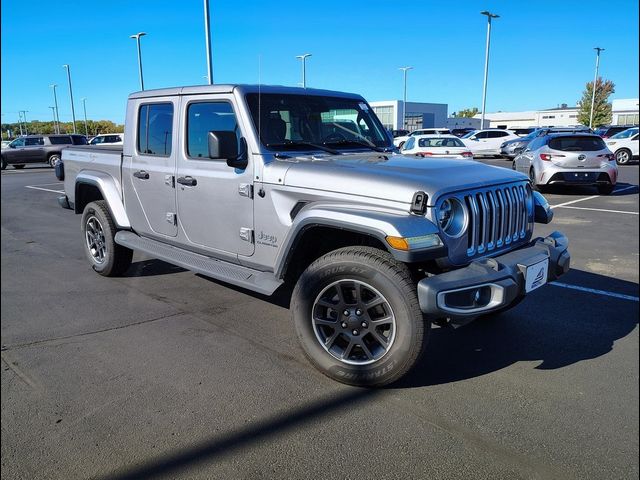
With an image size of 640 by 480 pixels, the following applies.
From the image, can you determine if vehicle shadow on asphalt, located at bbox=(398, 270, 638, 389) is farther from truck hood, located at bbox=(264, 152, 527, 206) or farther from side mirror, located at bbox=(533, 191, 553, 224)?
truck hood, located at bbox=(264, 152, 527, 206)

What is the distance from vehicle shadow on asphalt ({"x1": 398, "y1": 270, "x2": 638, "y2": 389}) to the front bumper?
0.66 metres

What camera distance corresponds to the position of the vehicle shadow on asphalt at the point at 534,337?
362cm

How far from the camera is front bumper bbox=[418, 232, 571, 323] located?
287 centimetres

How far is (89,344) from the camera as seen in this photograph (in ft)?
13.1

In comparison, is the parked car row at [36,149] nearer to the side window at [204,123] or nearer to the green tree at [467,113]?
the side window at [204,123]

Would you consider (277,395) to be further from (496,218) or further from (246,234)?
(496,218)

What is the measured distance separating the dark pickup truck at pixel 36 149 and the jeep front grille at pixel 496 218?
2733cm

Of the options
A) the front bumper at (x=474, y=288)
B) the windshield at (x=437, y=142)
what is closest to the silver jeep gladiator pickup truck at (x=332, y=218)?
the front bumper at (x=474, y=288)

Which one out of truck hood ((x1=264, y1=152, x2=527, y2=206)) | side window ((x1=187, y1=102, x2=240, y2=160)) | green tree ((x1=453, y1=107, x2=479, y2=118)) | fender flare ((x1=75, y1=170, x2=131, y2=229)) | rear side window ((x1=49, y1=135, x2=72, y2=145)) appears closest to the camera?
truck hood ((x1=264, y1=152, x2=527, y2=206))

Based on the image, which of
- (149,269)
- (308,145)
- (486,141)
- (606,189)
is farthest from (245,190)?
(486,141)

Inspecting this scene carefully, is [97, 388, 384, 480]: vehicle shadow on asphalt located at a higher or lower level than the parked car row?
lower

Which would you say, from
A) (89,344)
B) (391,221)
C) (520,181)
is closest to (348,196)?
(391,221)

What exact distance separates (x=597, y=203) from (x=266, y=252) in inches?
396

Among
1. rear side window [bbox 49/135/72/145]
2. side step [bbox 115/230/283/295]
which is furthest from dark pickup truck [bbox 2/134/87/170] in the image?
side step [bbox 115/230/283/295]
